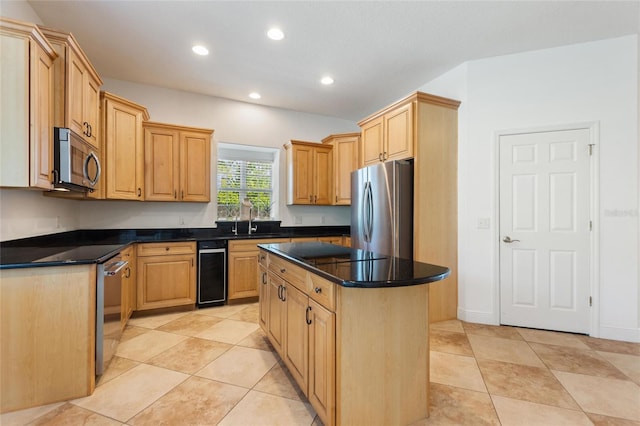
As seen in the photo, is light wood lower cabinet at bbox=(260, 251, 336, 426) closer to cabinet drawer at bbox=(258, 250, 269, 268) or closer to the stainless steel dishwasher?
cabinet drawer at bbox=(258, 250, 269, 268)

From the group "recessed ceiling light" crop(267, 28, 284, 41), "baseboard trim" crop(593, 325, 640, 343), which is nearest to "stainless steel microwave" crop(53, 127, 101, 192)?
"recessed ceiling light" crop(267, 28, 284, 41)

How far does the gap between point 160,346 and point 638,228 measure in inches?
181

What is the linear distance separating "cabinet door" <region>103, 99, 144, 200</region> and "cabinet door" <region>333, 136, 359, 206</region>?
8.85ft

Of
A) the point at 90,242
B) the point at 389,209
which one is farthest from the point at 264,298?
the point at 90,242

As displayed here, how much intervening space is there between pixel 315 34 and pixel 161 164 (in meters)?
2.43

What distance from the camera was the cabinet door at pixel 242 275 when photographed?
371 cm

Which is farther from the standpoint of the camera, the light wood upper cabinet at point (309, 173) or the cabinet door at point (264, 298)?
the light wood upper cabinet at point (309, 173)

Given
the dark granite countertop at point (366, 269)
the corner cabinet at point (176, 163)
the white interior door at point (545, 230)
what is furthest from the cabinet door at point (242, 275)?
the white interior door at point (545, 230)

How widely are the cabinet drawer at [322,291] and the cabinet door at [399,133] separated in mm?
2108

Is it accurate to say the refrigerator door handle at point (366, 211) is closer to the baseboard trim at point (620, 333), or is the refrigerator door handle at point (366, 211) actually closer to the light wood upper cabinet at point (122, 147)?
the baseboard trim at point (620, 333)

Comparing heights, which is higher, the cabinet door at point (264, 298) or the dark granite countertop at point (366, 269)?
the dark granite countertop at point (366, 269)

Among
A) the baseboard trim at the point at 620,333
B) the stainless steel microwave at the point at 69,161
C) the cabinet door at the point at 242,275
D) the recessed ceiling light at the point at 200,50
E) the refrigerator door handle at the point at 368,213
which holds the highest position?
the recessed ceiling light at the point at 200,50

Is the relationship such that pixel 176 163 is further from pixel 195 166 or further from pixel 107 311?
pixel 107 311

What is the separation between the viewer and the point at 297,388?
195 centimetres
